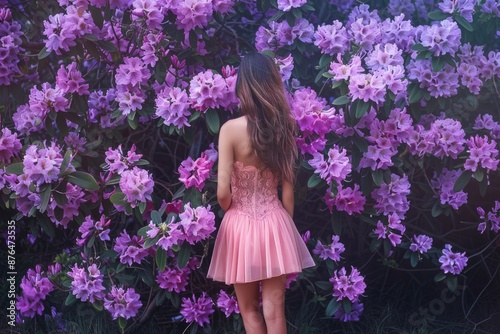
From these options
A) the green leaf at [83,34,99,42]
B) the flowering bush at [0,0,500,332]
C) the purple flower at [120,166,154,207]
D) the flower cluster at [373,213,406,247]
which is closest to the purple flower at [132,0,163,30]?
the flowering bush at [0,0,500,332]

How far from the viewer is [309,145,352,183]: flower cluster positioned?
10.6 feet

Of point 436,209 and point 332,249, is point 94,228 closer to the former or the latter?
point 332,249

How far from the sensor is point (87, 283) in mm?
3479

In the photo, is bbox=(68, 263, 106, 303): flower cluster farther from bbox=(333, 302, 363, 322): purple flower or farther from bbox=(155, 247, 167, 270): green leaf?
bbox=(333, 302, 363, 322): purple flower

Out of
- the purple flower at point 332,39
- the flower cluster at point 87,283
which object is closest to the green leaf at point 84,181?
the flower cluster at point 87,283

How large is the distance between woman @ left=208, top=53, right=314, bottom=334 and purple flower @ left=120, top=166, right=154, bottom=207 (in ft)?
1.16

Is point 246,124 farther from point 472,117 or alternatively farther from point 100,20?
point 472,117

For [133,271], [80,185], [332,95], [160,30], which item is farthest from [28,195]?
[332,95]

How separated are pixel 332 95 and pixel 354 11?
1.63ft

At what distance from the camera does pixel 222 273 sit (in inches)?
125

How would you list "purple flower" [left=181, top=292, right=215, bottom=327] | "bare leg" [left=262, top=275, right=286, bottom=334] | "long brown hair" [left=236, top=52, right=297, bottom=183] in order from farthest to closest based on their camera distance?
"purple flower" [left=181, top=292, right=215, bottom=327] → "bare leg" [left=262, top=275, right=286, bottom=334] → "long brown hair" [left=236, top=52, right=297, bottom=183]

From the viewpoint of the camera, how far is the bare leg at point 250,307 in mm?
3152

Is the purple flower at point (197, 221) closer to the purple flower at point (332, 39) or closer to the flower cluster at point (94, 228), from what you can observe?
the flower cluster at point (94, 228)

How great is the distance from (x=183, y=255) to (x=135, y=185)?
0.38 metres
